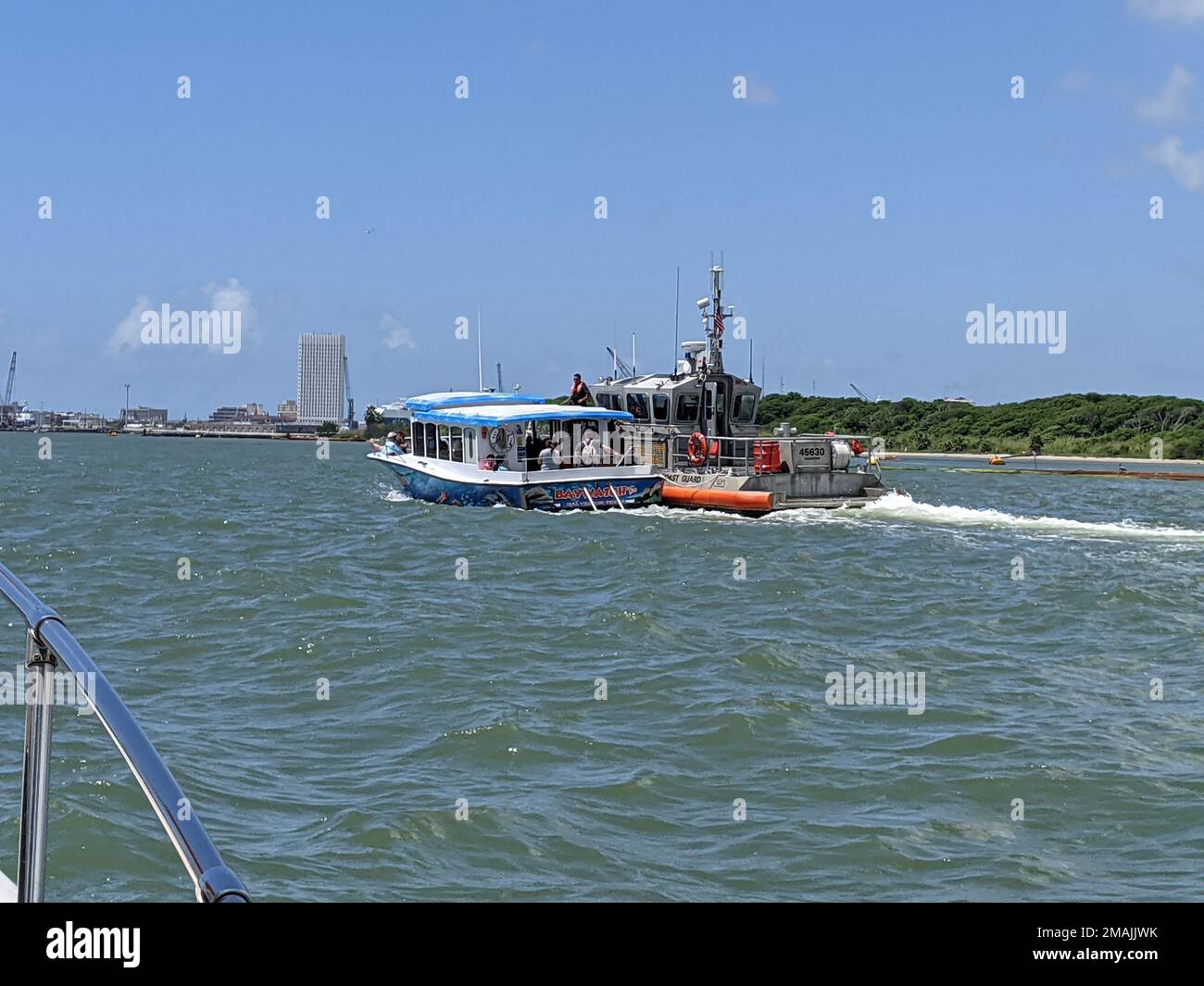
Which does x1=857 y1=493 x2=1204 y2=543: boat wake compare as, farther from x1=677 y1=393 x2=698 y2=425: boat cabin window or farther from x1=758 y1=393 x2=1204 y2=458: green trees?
x1=758 y1=393 x2=1204 y2=458: green trees

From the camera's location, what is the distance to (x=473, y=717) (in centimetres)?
1206

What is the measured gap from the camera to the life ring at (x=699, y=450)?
40.2m

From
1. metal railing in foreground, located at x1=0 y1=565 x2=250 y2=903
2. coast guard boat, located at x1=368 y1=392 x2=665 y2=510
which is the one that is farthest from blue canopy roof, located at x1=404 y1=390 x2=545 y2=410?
metal railing in foreground, located at x1=0 y1=565 x2=250 y2=903

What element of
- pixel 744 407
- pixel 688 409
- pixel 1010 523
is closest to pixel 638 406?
pixel 688 409

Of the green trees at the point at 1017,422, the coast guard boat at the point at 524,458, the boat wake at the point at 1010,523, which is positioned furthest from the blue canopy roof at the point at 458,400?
the green trees at the point at 1017,422

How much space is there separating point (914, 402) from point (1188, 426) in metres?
39.9

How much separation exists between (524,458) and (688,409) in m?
6.41

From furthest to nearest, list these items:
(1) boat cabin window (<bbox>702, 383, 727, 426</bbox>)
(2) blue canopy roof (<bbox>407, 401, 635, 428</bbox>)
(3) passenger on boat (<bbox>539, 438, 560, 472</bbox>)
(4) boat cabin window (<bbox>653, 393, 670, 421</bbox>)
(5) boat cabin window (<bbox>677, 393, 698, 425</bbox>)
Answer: (1) boat cabin window (<bbox>702, 383, 727, 426</bbox>) → (5) boat cabin window (<bbox>677, 393, 698, 425</bbox>) → (4) boat cabin window (<bbox>653, 393, 670, 421</bbox>) → (3) passenger on boat (<bbox>539, 438, 560, 472</bbox>) → (2) blue canopy roof (<bbox>407, 401, 635, 428</bbox>)

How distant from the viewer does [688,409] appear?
43.0 metres

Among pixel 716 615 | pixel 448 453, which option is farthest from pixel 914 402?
pixel 716 615

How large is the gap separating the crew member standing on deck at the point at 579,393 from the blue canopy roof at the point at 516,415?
2145mm

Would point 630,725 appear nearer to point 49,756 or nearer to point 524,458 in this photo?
point 49,756

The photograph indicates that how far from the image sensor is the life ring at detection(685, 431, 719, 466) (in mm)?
40188

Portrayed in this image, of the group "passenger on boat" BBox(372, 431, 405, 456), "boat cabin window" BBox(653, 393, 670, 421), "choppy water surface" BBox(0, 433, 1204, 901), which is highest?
"boat cabin window" BBox(653, 393, 670, 421)
